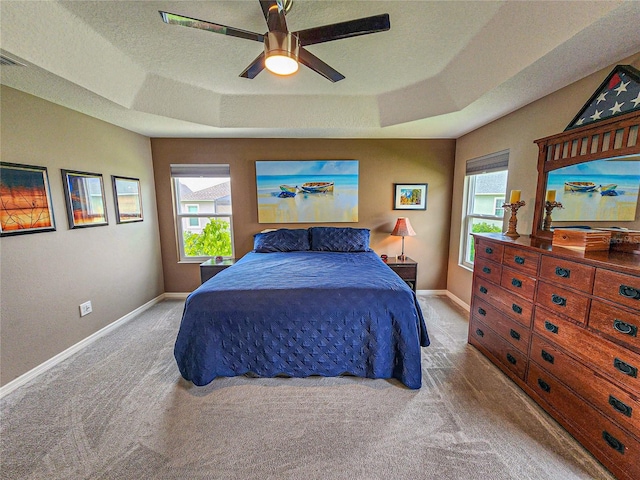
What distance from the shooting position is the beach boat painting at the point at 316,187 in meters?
3.59

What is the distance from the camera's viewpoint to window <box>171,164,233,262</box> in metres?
3.65

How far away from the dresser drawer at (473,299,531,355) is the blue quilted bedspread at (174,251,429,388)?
0.71 meters

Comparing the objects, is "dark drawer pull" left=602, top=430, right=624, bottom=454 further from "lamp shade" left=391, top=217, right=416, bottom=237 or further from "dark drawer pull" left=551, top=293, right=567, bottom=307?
"lamp shade" left=391, top=217, right=416, bottom=237

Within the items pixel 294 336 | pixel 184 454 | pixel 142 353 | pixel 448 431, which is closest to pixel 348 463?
pixel 448 431

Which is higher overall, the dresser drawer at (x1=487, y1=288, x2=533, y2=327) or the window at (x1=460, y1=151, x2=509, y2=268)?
the window at (x1=460, y1=151, x2=509, y2=268)

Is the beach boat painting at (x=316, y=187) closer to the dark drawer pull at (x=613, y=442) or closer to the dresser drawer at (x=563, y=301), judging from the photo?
the dresser drawer at (x=563, y=301)

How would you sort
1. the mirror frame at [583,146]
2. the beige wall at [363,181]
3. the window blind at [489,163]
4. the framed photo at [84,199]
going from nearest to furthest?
1. the mirror frame at [583,146]
2. the framed photo at [84,199]
3. the window blind at [489,163]
4. the beige wall at [363,181]

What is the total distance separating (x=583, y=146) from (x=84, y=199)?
4.37 metres

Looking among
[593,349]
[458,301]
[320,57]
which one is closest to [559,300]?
[593,349]

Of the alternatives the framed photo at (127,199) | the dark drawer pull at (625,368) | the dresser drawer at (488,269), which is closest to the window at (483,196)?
the dresser drawer at (488,269)

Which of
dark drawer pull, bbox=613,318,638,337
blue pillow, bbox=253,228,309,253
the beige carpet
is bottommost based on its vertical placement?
the beige carpet

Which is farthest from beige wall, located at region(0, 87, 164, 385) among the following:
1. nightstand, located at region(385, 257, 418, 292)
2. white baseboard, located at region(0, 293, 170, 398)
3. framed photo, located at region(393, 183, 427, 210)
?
framed photo, located at region(393, 183, 427, 210)

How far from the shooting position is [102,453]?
1.42 metres

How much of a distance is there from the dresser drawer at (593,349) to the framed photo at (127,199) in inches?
165
